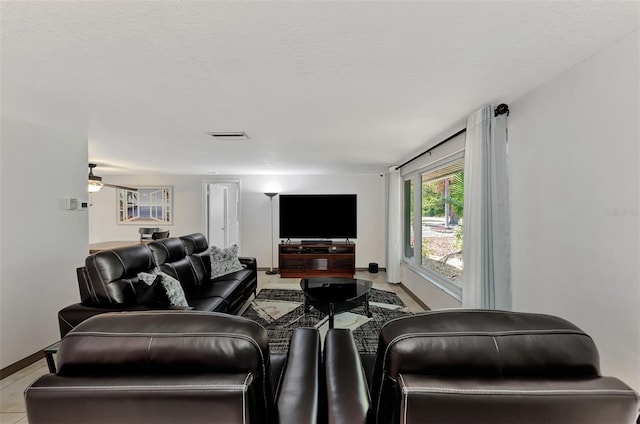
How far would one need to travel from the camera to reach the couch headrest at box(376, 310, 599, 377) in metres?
0.81

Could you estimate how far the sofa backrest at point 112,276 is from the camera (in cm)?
214

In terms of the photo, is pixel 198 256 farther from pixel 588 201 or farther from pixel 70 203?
pixel 588 201

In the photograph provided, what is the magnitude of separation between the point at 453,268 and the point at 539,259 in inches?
65.1

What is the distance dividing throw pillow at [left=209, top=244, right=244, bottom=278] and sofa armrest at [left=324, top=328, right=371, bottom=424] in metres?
2.81

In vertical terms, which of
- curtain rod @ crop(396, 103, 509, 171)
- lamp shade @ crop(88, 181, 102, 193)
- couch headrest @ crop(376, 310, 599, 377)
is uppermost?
curtain rod @ crop(396, 103, 509, 171)

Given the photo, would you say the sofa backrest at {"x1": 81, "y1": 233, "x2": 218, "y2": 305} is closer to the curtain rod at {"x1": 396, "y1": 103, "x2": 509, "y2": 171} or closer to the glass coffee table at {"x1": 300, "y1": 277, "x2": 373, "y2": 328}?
the glass coffee table at {"x1": 300, "y1": 277, "x2": 373, "y2": 328}

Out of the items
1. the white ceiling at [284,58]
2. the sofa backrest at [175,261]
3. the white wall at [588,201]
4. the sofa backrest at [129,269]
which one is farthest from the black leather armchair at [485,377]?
the sofa backrest at [175,261]

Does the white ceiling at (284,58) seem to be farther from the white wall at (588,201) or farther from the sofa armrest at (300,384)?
the sofa armrest at (300,384)

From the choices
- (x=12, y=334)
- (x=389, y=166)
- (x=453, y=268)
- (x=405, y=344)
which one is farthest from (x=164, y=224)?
(x=405, y=344)

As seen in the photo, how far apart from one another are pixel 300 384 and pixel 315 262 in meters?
4.66

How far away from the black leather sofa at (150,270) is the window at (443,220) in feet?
8.79

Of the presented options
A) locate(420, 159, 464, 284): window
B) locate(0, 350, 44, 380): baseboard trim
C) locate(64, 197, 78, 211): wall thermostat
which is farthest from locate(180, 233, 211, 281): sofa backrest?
locate(420, 159, 464, 284): window

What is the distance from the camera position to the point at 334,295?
3066 millimetres

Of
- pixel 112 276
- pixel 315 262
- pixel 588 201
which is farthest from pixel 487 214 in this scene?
pixel 315 262
